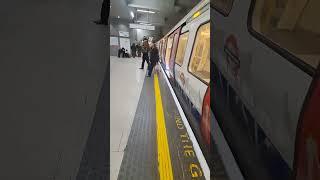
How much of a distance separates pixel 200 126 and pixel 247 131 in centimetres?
95

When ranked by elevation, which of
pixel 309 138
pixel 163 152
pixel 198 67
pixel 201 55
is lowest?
pixel 163 152

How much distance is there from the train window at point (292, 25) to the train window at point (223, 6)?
387 mm

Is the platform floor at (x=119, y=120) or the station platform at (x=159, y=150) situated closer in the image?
the station platform at (x=159, y=150)

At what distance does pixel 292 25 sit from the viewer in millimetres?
1475

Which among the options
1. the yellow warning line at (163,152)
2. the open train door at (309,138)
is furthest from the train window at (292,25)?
the yellow warning line at (163,152)

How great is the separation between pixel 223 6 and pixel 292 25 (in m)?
0.82

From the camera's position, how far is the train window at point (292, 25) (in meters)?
1.25

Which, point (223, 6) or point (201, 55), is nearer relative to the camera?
point (223, 6)

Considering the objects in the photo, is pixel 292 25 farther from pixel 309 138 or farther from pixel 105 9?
pixel 105 9

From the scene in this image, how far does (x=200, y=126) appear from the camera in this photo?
2.48 metres

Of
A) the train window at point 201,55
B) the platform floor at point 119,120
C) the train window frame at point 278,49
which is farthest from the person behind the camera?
the train window at point 201,55

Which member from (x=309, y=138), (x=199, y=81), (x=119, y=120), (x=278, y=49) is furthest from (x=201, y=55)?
(x=309, y=138)

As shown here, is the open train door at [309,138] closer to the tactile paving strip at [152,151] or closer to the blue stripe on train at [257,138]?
the blue stripe on train at [257,138]

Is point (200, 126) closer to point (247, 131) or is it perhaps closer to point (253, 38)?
point (247, 131)
